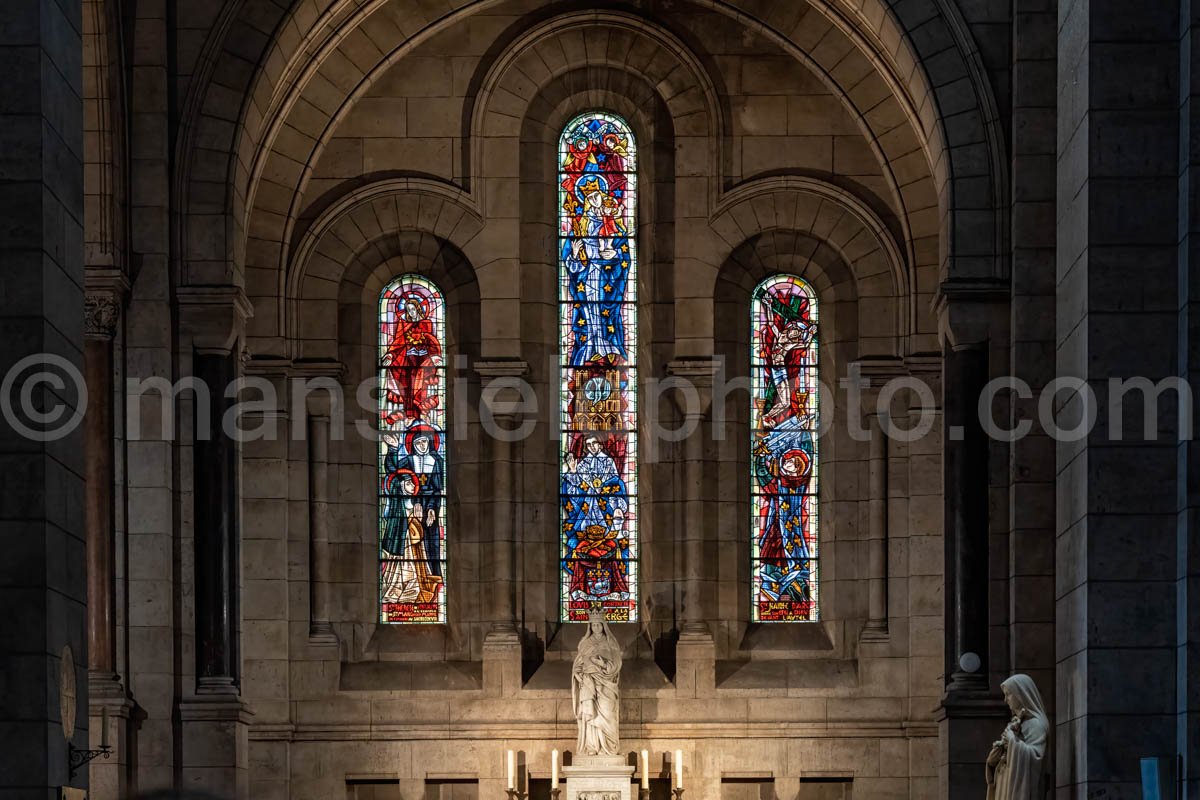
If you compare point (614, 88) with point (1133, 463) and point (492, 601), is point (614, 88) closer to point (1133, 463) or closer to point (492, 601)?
point (492, 601)

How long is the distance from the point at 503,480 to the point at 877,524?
4.22m

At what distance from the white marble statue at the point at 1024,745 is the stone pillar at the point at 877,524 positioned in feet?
27.2

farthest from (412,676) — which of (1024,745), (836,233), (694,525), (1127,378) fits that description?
(1127,378)

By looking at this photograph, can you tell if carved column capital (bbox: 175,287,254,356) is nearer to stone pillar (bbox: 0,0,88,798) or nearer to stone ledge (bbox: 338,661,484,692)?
stone ledge (bbox: 338,661,484,692)

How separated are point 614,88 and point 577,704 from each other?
23.6ft

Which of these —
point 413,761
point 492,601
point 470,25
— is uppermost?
point 470,25

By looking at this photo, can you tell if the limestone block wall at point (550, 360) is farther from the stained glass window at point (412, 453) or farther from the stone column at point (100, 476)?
the stone column at point (100, 476)

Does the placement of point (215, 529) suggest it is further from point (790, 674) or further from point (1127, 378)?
point (1127, 378)

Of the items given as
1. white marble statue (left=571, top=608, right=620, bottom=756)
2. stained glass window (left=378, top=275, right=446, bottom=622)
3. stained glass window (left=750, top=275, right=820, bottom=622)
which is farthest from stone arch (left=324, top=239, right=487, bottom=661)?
stained glass window (left=750, top=275, right=820, bottom=622)

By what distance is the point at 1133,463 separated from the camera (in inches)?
463

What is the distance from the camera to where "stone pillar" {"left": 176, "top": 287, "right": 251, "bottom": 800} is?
18859mm

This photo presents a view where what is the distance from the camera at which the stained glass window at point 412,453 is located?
947 inches

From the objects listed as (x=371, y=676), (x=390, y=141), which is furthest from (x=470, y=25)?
(x=371, y=676)

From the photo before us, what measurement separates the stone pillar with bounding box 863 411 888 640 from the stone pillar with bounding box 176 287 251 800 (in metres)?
7.57
